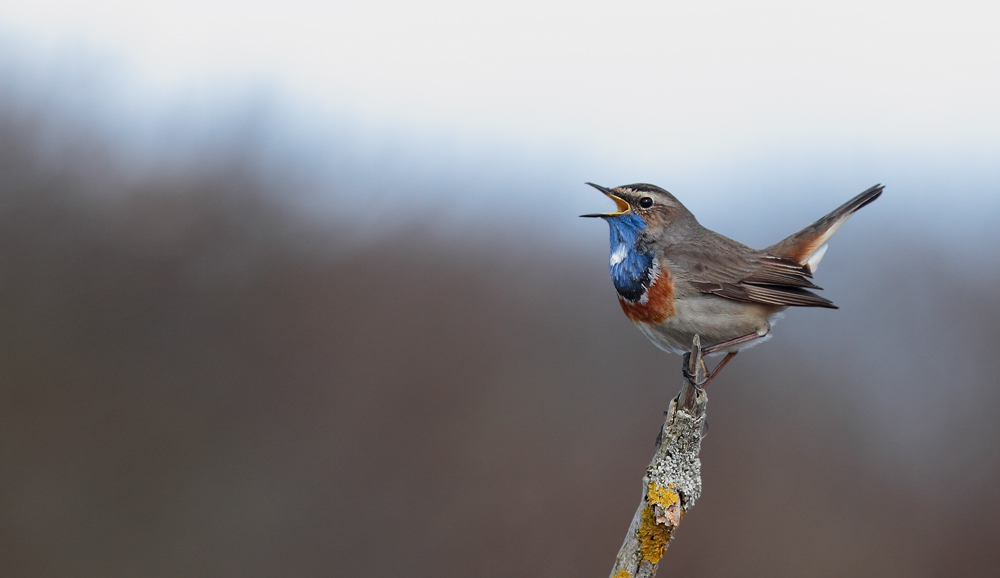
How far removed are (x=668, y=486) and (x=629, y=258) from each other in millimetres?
1690

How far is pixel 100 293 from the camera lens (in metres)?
8.71

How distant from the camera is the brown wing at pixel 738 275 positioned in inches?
171

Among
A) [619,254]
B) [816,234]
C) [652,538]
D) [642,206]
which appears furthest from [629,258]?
[652,538]

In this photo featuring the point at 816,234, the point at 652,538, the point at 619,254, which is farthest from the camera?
the point at 816,234

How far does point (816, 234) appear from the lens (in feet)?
16.5

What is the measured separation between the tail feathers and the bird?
0.81 ft

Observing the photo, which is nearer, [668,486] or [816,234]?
[668,486]

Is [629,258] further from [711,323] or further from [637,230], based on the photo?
[711,323]

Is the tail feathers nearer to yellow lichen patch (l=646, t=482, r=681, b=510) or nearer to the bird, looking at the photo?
the bird

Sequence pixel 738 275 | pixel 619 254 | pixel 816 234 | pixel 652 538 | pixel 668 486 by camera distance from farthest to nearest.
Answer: pixel 816 234
pixel 619 254
pixel 738 275
pixel 668 486
pixel 652 538

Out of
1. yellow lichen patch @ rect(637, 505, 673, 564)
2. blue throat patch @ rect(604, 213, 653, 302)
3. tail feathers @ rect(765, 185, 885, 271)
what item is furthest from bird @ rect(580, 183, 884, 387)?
yellow lichen patch @ rect(637, 505, 673, 564)

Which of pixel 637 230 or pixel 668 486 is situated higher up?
pixel 637 230

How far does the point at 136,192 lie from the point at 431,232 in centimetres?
406

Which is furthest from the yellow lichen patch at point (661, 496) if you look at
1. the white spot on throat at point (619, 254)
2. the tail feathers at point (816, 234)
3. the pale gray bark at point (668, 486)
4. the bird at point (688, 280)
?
the tail feathers at point (816, 234)
